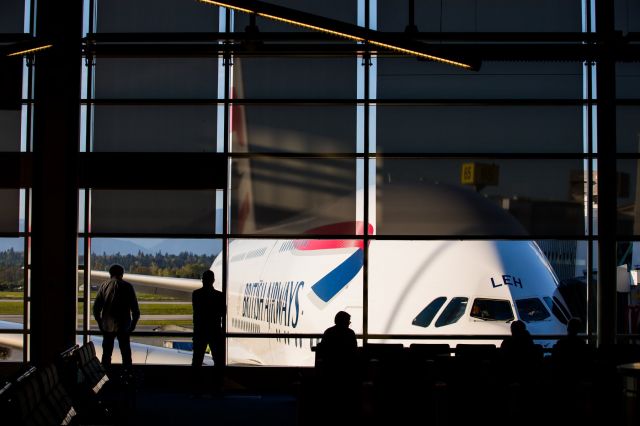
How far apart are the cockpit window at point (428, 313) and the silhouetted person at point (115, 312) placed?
3.35 m

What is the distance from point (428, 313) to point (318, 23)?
463cm

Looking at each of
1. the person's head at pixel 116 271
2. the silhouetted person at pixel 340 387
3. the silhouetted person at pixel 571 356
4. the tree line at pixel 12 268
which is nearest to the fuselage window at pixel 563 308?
the silhouetted person at pixel 571 356

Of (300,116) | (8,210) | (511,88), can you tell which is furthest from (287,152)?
(8,210)

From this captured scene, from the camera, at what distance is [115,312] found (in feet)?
33.6

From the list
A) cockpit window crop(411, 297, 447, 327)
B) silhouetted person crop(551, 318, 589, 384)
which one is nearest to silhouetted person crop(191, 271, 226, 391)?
cockpit window crop(411, 297, 447, 327)

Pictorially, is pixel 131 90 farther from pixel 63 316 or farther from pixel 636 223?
pixel 636 223

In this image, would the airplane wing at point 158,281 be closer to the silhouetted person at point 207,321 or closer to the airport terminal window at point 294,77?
the silhouetted person at point 207,321

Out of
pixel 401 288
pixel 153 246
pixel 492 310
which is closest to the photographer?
pixel 492 310

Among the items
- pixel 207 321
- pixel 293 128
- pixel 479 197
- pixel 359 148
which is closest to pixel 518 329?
pixel 479 197

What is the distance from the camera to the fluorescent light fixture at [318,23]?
7.12m

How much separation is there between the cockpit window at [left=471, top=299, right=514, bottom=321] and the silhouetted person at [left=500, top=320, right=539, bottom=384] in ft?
7.12

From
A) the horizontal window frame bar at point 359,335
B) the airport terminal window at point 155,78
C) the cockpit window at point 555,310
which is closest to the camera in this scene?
the cockpit window at point 555,310

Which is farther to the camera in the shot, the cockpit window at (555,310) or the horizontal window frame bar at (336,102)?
the horizontal window frame bar at (336,102)

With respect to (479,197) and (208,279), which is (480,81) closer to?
(479,197)
